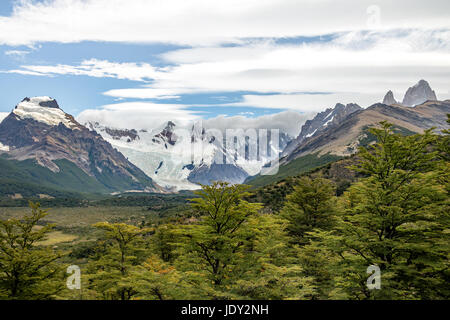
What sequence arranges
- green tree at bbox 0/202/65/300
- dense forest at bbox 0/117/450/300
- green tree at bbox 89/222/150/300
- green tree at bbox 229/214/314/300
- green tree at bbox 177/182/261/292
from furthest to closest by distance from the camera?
green tree at bbox 89/222/150/300
green tree at bbox 177/182/261/292
green tree at bbox 0/202/65/300
dense forest at bbox 0/117/450/300
green tree at bbox 229/214/314/300

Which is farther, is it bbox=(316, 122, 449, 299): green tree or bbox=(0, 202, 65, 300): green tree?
bbox=(0, 202, 65, 300): green tree

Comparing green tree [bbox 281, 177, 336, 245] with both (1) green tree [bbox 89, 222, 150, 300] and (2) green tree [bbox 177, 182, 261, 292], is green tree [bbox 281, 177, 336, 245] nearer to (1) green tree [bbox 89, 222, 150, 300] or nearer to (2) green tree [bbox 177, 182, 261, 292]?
(2) green tree [bbox 177, 182, 261, 292]

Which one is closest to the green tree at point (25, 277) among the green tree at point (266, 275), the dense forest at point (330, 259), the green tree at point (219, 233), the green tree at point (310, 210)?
the dense forest at point (330, 259)

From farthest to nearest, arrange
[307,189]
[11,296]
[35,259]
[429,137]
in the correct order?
[307,189] < [429,137] < [35,259] < [11,296]

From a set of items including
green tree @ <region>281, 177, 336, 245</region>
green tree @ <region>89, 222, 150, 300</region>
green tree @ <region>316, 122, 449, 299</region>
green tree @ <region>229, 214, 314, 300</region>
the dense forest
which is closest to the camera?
green tree @ <region>229, 214, 314, 300</region>

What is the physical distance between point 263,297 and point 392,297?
5.75m

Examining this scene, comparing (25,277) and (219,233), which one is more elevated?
(219,233)

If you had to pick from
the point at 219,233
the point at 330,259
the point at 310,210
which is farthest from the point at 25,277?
the point at 310,210

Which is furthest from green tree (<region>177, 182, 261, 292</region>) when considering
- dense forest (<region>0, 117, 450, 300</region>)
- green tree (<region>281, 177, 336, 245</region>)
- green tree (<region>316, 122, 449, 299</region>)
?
green tree (<region>281, 177, 336, 245</region>)

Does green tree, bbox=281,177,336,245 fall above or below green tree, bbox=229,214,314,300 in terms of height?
above

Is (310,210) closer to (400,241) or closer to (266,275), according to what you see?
(400,241)

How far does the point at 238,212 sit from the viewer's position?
1767cm

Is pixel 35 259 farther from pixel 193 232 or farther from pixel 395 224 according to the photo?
pixel 395 224
